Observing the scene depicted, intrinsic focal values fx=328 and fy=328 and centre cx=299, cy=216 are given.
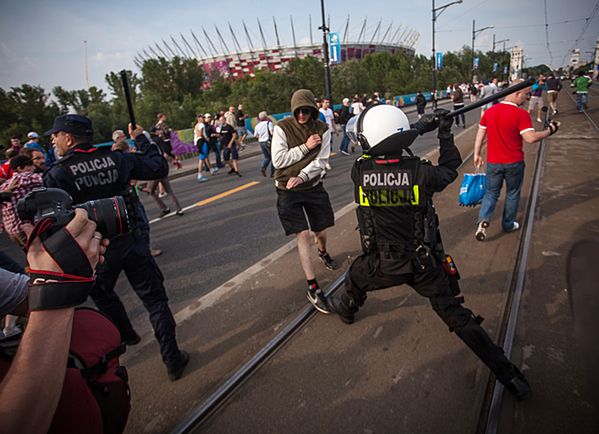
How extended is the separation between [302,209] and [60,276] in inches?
100

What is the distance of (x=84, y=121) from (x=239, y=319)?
214cm

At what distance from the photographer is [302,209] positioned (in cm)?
334

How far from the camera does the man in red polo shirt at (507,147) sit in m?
3.84

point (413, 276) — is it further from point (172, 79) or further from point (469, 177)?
point (172, 79)

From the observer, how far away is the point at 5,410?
2.47ft

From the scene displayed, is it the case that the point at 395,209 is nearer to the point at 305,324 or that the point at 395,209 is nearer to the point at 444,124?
the point at 444,124

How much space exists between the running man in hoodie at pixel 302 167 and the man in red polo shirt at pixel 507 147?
7.29 feet

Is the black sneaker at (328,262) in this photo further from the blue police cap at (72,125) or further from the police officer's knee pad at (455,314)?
the blue police cap at (72,125)

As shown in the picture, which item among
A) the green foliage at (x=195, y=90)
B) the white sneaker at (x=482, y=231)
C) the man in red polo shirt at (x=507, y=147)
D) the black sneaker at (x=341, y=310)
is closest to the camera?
the black sneaker at (x=341, y=310)

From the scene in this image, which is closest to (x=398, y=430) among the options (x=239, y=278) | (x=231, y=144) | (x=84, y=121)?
(x=239, y=278)

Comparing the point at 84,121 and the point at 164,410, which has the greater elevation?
the point at 84,121

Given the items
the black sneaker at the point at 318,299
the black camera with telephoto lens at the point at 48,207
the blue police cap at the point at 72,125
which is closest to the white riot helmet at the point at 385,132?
the black sneaker at the point at 318,299

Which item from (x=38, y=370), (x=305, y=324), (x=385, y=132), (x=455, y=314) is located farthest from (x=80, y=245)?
(x=305, y=324)

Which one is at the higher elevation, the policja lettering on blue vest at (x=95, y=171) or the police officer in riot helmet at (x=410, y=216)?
the policja lettering on blue vest at (x=95, y=171)
